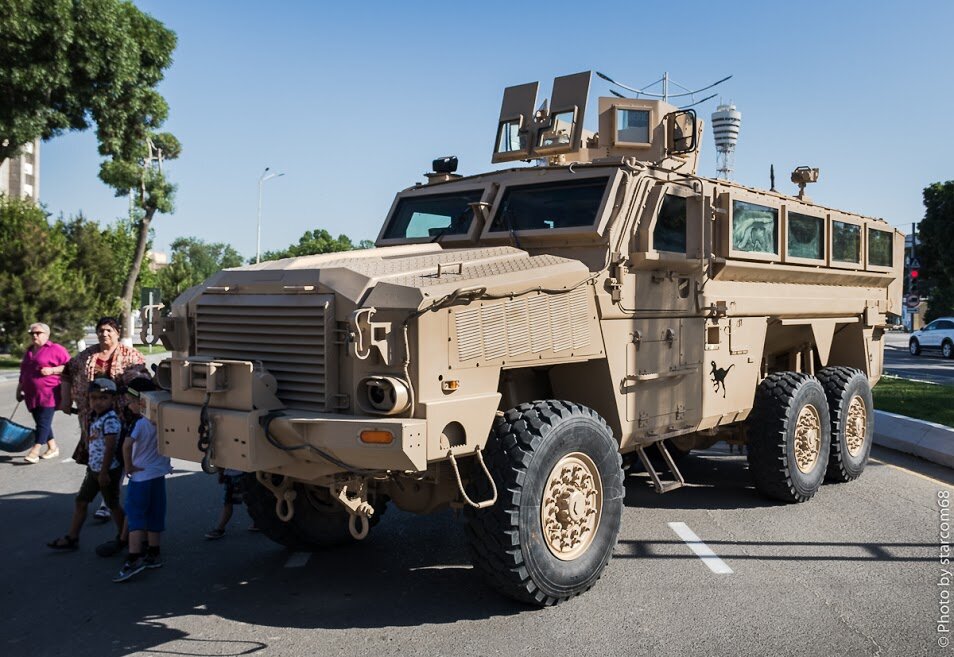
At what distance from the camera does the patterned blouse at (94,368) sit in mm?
6695

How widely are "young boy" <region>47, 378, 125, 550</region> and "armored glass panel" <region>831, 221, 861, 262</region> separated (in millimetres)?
6592

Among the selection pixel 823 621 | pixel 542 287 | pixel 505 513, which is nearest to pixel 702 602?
pixel 823 621

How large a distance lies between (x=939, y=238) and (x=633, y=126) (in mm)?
35104

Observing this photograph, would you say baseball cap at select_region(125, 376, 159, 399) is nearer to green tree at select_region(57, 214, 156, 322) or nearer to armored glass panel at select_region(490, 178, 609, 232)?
armored glass panel at select_region(490, 178, 609, 232)

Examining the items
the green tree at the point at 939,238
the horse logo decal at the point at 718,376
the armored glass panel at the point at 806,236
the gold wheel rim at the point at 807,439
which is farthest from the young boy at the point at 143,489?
the green tree at the point at 939,238

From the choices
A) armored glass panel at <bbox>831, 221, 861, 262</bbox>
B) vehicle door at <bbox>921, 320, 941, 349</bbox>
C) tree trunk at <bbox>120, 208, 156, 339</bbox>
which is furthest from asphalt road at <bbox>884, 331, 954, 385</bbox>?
tree trunk at <bbox>120, 208, 156, 339</bbox>

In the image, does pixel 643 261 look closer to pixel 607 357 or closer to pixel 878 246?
pixel 607 357

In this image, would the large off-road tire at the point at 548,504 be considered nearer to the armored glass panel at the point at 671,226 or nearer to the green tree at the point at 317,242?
the armored glass panel at the point at 671,226

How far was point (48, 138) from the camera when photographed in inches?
736

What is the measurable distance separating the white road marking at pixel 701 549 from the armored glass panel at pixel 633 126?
3.33 m

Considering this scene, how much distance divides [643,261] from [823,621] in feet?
8.14

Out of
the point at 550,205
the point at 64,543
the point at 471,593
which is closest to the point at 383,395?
the point at 471,593

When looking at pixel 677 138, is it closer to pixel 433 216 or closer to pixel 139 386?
pixel 433 216

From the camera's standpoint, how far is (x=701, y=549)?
6.00m
